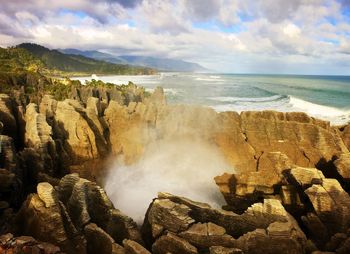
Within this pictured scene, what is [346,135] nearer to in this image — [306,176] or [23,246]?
[306,176]

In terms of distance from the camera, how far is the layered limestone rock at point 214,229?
372 inches

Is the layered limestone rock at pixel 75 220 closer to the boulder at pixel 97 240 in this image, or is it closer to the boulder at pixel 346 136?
the boulder at pixel 97 240

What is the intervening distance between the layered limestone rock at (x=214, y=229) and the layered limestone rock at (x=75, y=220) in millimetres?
854

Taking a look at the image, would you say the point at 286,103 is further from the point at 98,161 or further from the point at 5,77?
the point at 98,161

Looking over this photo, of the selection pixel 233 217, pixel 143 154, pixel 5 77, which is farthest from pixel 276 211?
pixel 5 77

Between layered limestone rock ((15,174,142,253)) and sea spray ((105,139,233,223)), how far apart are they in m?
2.73

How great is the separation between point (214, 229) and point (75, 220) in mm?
3839

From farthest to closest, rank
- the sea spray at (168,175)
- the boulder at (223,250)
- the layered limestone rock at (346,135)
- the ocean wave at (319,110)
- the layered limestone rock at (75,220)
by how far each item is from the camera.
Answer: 1. the ocean wave at (319,110)
2. the layered limestone rock at (346,135)
3. the sea spray at (168,175)
4. the layered limestone rock at (75,220)
5. the boulder at (223,250)

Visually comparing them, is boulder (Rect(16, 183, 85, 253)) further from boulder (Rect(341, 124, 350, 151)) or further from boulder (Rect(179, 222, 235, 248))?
boulder (Rect(341, 124, 350, 151))

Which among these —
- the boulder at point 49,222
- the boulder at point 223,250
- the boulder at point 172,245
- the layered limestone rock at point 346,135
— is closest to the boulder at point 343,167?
the layered limestone rock at point 346,135

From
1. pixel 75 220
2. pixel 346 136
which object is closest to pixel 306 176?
pixel 346 136

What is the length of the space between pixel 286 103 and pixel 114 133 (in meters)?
56.5

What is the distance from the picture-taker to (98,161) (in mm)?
17547

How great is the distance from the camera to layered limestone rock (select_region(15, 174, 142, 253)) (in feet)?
31.3
